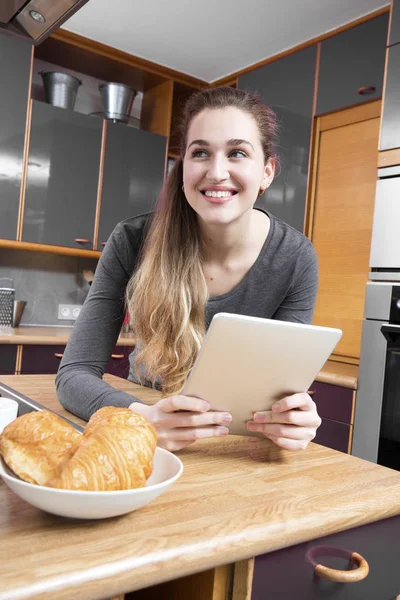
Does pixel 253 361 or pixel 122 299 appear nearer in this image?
pixel 253 361

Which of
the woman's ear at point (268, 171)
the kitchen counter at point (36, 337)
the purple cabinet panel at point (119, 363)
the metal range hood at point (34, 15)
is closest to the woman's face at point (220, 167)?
the woman's ear at point (268, 171)

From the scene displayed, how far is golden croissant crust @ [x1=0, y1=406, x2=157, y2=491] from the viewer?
524 mm

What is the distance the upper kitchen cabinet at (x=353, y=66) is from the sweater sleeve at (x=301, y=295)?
1.47 meters

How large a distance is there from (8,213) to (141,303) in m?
1.90

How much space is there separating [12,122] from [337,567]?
8.79 ft

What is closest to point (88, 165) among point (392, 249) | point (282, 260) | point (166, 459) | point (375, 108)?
point (375, 108)

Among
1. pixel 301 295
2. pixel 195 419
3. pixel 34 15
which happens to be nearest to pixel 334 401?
pixel 301 295

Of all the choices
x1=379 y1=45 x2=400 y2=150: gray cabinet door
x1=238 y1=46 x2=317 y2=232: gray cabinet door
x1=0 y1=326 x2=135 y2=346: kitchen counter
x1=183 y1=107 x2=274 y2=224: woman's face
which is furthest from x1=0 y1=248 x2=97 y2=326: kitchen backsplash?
x1=183 y1=107 x2=274 y2=224: woman's face

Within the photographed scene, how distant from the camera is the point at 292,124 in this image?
2.88 m

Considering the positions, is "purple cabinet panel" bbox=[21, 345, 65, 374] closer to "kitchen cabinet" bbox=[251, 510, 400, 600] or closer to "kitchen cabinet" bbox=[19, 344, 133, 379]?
"kitchen cabinet" bbox=[19, 344, 133, 379]

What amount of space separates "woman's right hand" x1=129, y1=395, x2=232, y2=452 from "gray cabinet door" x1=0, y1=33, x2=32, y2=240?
2.27 m

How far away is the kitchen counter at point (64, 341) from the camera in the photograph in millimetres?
2242

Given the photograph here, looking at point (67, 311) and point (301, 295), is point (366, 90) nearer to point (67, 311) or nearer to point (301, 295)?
point (301, 295)

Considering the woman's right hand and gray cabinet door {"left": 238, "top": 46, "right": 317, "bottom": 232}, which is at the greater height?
gray cabinet door {"left": 238, "top": 46, "right": 317, "bottom": 232}
